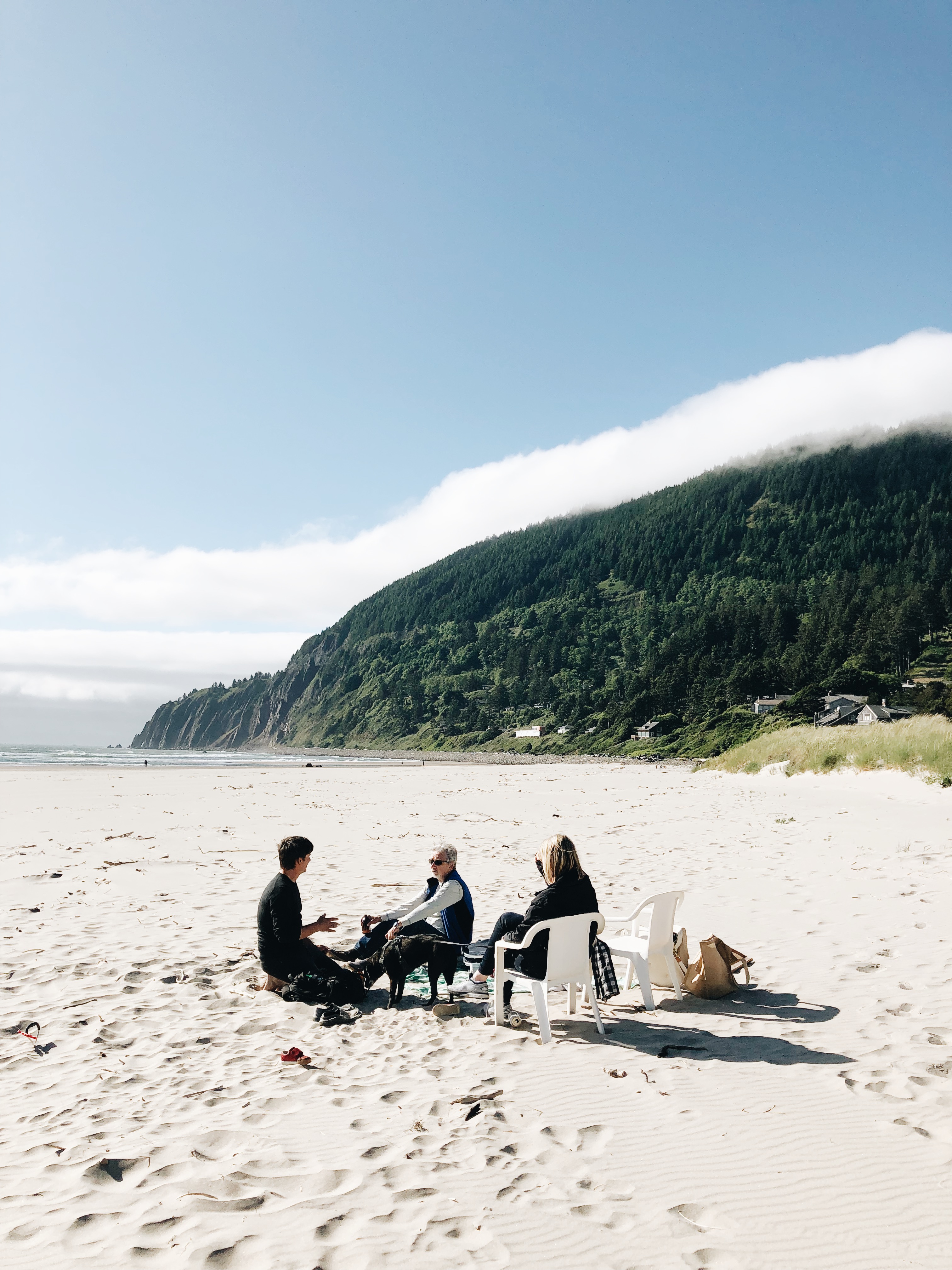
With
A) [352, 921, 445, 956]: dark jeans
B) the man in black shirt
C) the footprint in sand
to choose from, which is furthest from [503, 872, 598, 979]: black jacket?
the footprint in sand

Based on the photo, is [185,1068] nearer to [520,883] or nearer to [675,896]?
[675,896]

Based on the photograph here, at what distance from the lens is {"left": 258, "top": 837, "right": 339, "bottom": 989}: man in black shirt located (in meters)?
6.47

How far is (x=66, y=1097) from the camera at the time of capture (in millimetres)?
4637

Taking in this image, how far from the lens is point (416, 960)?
6512 mm

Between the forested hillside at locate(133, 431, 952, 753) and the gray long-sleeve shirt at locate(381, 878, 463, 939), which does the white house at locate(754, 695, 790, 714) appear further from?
the gray long-sleeve shirt at locate(381, 878, 463, 939)

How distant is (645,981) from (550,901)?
1.15 m

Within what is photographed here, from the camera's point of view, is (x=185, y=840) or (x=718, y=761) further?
(x=718, y=761)

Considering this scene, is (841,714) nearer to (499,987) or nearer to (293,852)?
(499,987)

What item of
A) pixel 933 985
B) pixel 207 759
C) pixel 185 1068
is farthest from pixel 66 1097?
pixel 207 759

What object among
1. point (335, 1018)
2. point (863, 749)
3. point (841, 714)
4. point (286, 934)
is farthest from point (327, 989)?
point (841, 714)

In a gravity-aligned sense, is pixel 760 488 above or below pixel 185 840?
Answer: above

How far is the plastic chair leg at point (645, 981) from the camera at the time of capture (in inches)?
243

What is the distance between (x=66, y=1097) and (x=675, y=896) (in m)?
4.60

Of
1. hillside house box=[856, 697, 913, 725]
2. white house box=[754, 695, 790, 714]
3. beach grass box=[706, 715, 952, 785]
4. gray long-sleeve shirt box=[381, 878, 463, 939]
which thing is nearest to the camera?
gray long-sleeve shirt box=[381, 878, 463, 939]
